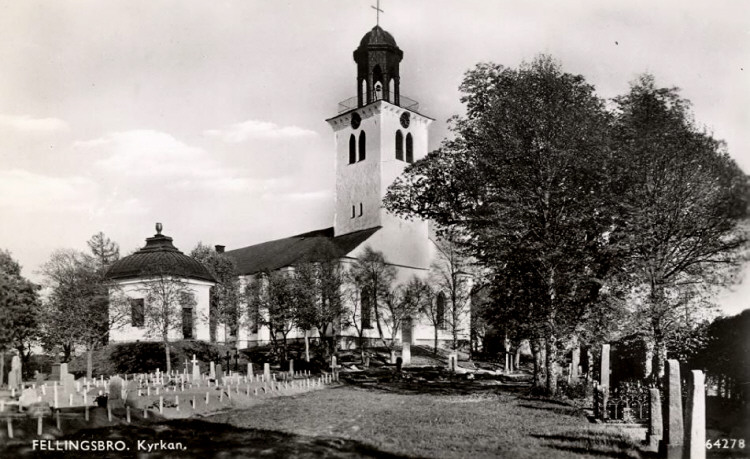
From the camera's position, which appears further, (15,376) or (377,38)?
(377,38)

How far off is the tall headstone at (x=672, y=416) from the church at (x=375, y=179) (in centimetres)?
3894

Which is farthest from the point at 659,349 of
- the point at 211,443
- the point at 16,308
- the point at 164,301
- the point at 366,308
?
the point at 366,308

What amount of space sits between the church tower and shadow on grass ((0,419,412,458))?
3895 centimetres

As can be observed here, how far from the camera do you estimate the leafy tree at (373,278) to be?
49.6 meters

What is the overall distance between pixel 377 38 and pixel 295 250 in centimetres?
1917

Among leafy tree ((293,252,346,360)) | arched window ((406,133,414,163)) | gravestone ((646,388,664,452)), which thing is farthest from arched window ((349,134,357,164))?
gravestone ((646,388,664,452))

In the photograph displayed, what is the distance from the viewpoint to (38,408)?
553 inches

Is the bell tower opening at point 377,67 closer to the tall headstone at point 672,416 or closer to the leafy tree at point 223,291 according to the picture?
the leafy tree at point 223,291

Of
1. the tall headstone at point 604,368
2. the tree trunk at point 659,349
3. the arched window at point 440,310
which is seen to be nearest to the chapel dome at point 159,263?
the arched window at point 440,310

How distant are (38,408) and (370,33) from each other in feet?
137

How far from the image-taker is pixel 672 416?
11039 millimetres

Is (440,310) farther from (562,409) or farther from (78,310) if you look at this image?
(562,409)

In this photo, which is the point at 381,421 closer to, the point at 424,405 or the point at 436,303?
the point at 424,405

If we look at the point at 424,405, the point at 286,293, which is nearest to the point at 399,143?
the point at 286,293
